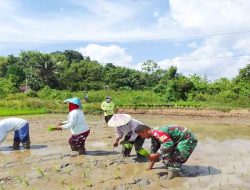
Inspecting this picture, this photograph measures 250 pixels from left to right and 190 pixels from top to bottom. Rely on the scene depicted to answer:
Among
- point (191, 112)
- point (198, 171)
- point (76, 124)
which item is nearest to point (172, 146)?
point (198, 171)

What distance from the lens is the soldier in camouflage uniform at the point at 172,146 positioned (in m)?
7.15

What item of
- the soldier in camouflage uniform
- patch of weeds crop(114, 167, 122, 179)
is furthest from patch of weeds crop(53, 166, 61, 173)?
the soldier in camouflage uniform

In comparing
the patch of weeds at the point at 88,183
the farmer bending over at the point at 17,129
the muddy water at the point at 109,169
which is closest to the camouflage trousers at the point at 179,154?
the muddy water at the point at 109,169

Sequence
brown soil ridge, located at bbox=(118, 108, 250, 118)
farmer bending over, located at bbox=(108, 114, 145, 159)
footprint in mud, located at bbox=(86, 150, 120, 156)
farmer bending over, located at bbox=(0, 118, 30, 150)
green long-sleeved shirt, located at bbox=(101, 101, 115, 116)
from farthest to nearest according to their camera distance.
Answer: brown soil ridge, located at bbox=(118, 108, 250, 118) < green long-sleeved shirt, located at bbox=(101, 101, 115, 116) < farmer bending over, located at bbox=(0, 118, 30, 150) < footprint in mud, located at bbox=(86, 150, 120, 156) < farmer bending over, located at bbox=(108, 114, 145, 159)

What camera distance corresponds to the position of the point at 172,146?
7164 millimetres

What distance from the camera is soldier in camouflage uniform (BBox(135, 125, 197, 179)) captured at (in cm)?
715

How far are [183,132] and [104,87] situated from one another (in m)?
41.9

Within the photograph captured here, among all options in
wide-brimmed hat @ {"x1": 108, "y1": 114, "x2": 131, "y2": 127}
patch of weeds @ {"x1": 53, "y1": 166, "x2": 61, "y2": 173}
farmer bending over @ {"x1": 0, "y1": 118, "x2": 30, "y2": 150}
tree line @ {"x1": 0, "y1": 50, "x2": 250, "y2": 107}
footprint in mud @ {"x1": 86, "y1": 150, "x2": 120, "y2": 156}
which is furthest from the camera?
tree line @ {"x1": 0, "y1": 50, "x2": 250, "y2": 107}

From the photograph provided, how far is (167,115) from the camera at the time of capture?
23406mm

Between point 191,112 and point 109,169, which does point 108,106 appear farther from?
point 109,169

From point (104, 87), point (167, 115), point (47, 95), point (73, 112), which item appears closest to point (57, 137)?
point (73, 112)

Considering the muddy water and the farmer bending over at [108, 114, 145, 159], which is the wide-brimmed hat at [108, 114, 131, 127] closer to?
the farmer bending over at [108, 114, 145, 159]

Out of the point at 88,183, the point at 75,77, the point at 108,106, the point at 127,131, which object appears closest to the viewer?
the point at 88,183

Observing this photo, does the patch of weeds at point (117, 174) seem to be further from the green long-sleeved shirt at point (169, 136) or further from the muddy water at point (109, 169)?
the green long-sleeved shirt at point (169, 136)
